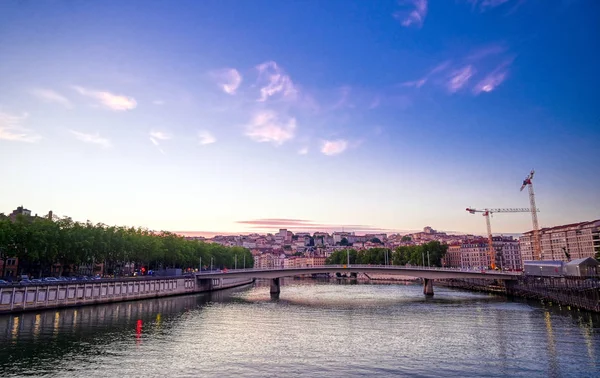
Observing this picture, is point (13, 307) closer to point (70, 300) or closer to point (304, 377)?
point (70, 300)

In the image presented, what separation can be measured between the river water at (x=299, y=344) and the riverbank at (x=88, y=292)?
94.7 inches

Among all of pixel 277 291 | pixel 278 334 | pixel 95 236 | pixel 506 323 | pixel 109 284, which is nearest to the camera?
pixel 278 334

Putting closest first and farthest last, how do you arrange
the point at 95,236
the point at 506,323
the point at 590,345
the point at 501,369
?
the point at 501,369 < the point at 590,345 < the point at 506,323 < the point at 95,236

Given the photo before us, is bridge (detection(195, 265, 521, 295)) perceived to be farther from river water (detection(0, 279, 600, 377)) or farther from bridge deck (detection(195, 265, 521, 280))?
river water (detection(0, 279, 600, 377))

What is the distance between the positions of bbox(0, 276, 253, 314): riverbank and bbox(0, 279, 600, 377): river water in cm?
240

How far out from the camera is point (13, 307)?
56.1m

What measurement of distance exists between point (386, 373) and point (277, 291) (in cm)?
8467

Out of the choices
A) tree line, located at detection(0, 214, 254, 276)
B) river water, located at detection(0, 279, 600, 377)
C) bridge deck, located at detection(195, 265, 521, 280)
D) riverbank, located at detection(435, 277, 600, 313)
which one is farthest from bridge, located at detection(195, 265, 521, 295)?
river water, located at detection(0, 279, 600, 377)

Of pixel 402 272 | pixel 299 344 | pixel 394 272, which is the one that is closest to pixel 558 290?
pixel 402 272

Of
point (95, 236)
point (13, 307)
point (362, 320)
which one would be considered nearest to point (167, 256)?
point (95, 236)

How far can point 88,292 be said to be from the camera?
71.6m

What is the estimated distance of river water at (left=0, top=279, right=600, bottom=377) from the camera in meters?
29.6

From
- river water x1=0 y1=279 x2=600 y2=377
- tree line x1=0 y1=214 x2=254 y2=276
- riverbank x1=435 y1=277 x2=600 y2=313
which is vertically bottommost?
river water x1=0 y1=279 x2=600 y2=377

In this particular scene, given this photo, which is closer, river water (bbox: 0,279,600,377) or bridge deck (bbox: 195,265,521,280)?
river water (bbox: 0,279,600,377)
